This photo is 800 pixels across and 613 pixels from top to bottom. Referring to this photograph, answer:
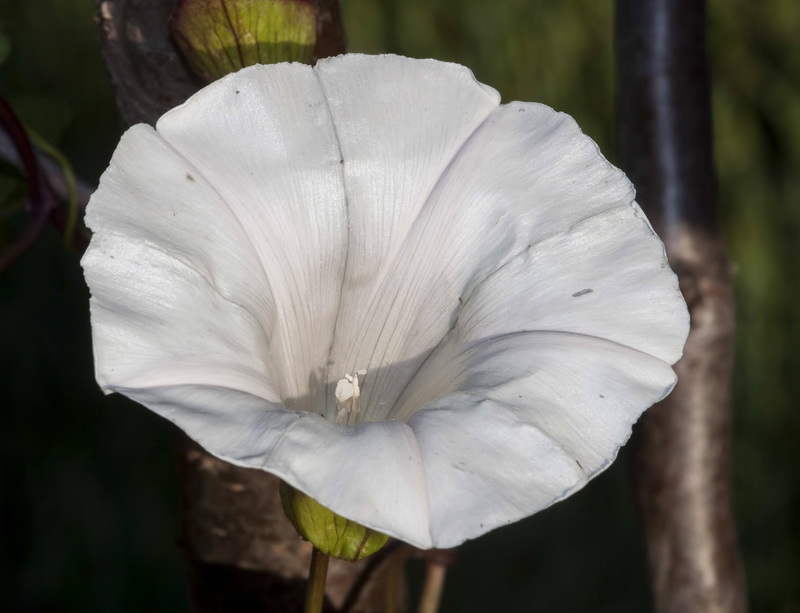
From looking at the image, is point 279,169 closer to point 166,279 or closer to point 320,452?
point 166,279

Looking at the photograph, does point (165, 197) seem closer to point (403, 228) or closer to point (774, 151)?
point (403, 228)

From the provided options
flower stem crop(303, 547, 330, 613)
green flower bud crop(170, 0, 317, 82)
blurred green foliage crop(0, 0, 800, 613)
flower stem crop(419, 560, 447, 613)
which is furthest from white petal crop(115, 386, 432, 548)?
blurred green foliage crop(0, 0, 800, 613)

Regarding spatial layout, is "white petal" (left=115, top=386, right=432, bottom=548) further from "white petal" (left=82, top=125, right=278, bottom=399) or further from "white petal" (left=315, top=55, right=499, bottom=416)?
"white petal" (left=315, top=55, right=499, bottom=416)

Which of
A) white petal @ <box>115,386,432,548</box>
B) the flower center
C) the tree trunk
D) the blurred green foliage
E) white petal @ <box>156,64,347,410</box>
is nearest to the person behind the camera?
white petal @ <box>115,386,432,548</box>

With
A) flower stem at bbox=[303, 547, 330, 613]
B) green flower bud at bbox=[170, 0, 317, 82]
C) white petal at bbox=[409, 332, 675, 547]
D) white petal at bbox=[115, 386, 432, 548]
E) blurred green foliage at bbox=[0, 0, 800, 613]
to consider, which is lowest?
blurred green foliage at bbox=[0, 0, 800, 613]

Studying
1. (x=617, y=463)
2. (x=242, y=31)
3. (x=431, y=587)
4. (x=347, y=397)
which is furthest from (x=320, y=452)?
(x=617, y=463)

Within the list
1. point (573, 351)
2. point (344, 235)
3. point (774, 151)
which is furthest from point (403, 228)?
point (774, 151)
